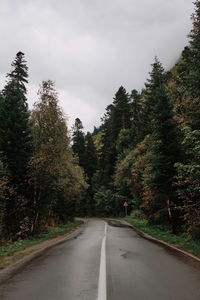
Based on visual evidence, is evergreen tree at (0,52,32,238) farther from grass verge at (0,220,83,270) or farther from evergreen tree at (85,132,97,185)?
evergreen tree at (85,132,97,185)

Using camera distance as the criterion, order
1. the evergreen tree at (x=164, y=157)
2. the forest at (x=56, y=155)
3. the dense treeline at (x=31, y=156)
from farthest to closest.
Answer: the dense treeline at (x=31, y=156)
the evergreen tree at (x=164, y=157)
the forest at (x=56, y=155)

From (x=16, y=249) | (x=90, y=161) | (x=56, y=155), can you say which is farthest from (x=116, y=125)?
(x=16, y=249)

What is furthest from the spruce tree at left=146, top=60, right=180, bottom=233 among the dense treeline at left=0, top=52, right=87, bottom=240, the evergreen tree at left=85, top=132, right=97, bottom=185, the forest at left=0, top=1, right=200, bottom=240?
the evergreen tree at left=85, top=132, right=97, bottom=185

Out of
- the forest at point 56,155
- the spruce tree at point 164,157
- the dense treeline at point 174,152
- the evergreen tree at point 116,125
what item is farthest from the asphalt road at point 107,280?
the evergreen tree at point 116,125

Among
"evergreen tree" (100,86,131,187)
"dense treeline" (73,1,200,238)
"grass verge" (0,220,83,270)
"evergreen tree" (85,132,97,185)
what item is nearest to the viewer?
"grass verge" (0,220,83,270)

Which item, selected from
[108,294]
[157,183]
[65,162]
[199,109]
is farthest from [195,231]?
[65,162]

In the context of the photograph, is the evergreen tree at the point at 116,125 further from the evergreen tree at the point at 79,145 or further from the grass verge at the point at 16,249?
the grass verge at the point at 16,249

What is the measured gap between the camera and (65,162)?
1722cm

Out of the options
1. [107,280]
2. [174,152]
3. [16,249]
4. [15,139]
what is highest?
[15,139]

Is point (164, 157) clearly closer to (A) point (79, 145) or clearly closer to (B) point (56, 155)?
(B) point (56, 155)

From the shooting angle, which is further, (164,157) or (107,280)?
(164,157)

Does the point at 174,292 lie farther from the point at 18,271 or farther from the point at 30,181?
the point at 30,181

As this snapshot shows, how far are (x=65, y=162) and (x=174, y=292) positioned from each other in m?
13.9

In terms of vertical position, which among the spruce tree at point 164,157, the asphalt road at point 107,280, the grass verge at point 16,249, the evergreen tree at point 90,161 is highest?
the evergreen tree at point 90,161
